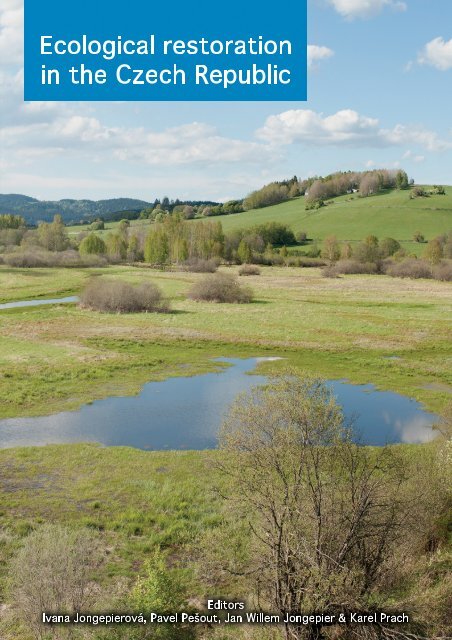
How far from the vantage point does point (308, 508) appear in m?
14.0

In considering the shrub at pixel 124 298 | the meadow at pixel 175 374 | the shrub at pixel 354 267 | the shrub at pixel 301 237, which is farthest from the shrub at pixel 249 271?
the shrub at pixel 124 298

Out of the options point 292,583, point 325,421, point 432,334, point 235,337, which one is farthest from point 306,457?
point 432,334

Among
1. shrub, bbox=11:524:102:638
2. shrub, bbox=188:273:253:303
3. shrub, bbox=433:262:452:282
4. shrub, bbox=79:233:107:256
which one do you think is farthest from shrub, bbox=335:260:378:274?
shrub, bbox=11:524:102:638

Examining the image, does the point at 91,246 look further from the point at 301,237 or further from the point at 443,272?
the point at 443,272

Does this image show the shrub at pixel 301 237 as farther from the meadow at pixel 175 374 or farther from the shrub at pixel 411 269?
the meadow at pixel 175 374

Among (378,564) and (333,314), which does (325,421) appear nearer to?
(378,564)

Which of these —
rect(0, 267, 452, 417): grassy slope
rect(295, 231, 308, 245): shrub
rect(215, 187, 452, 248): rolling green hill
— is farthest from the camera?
rect(295, 231, 308, 245): shrub

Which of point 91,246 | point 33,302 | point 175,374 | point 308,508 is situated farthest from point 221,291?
point 91,246

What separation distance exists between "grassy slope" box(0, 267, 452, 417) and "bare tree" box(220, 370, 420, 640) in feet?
69.7

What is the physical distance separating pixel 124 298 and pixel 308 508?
59557 millimetres

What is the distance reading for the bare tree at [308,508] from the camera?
499 inches

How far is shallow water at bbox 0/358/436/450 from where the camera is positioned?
28594 mm

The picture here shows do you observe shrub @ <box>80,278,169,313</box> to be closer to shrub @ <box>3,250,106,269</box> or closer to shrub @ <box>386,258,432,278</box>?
shrub @ <box>3,250,106,269</box>

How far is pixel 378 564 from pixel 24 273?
116432mm
